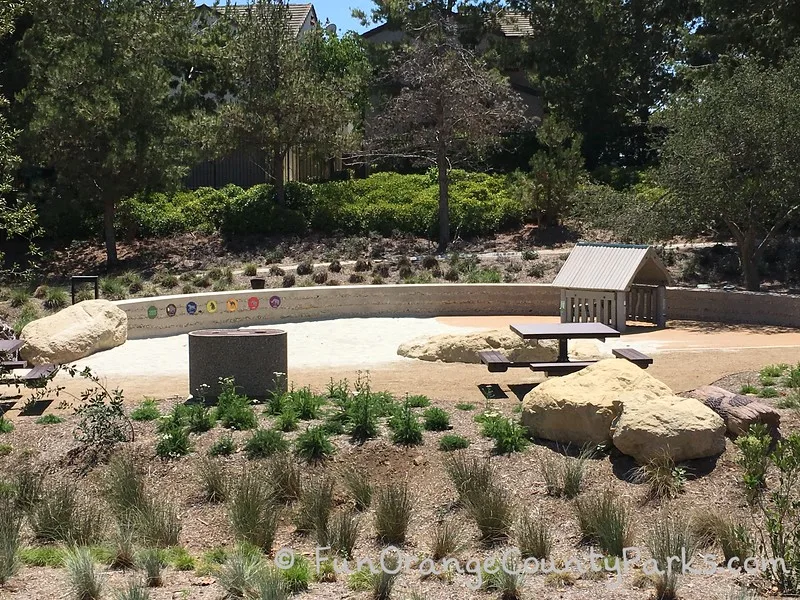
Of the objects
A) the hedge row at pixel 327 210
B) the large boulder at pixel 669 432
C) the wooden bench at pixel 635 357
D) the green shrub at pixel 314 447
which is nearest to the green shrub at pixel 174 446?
the green shrub at pixel 314 447

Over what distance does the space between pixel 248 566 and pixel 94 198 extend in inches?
882

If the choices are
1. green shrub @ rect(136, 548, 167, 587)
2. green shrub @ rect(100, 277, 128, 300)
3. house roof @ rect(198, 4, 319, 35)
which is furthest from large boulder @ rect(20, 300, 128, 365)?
house roof @ rect(198, 4, 319, 35)

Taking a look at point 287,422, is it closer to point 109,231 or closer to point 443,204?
point 109,231

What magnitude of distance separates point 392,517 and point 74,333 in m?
9.66

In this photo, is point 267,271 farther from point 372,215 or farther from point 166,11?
point 166,11

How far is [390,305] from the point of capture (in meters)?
21.4

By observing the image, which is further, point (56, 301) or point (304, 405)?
point (56, 301)

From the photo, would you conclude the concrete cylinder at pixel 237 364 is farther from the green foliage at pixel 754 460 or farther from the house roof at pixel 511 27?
the house roof at pixel 511 27

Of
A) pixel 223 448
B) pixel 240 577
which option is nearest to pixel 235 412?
pixel 223 448

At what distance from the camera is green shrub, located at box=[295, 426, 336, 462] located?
9195 millimetres

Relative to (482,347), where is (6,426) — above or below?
below

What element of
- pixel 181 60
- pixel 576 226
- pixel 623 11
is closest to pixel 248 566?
pixel 576 226

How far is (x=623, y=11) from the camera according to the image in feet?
117

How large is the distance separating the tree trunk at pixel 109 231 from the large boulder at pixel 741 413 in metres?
20.8
